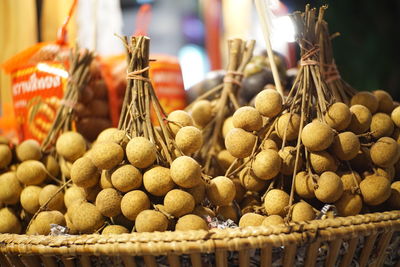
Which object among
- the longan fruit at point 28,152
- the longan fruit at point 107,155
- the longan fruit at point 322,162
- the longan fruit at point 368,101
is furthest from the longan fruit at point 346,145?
the longan fruit at point 28,152

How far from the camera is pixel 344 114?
0.76 m

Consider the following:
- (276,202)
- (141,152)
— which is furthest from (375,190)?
(141,152)

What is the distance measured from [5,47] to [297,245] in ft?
4.18

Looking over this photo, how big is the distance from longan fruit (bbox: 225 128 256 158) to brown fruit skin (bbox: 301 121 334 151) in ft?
0.32

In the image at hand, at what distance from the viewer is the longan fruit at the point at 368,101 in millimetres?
846

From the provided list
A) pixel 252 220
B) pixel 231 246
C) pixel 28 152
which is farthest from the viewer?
pixel 28 152

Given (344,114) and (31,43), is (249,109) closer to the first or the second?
(344,114)

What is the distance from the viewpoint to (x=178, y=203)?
0.69 metres

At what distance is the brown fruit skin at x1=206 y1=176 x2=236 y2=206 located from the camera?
0.75 m

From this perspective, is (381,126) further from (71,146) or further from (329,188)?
(71,146)

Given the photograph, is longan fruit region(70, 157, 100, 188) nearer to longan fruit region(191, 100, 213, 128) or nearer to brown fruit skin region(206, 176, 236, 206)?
brown fruit skin region(206, 176, 236, 206)

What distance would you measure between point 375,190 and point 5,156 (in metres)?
0.69

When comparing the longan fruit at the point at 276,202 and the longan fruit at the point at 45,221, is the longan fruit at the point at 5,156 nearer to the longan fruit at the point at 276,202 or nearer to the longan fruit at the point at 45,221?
the longan fruit at the point at 45,221

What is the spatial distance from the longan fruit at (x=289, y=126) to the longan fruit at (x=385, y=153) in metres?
0.13
